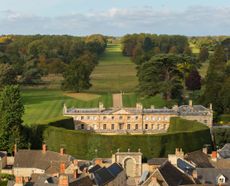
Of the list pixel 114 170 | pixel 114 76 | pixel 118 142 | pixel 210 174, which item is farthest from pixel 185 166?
pixel 114 76

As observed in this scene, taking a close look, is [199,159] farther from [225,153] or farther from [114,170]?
[114,170]

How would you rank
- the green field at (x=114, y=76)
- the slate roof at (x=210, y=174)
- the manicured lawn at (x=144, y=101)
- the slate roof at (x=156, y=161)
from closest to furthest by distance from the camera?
1. the slate roof at (x=210, y=174)
2. the slate roof at (x=156, y=161)
3. the manicured lawn at (x=144, y=101)
4. the green field at (x=114, y=76)

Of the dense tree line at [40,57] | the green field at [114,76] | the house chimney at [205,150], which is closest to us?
the house chimney at [205,150]

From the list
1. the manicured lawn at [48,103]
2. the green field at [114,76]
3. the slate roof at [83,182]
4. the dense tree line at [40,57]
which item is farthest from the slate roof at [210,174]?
the green field at [114,76]

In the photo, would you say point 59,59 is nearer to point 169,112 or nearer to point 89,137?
point 169,112

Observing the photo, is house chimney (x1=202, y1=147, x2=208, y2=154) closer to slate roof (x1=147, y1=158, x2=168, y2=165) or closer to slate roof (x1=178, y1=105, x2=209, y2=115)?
slate roof (x1=147, y1=158, x2=168, y2=165)

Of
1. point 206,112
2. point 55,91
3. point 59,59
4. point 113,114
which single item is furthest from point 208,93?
point 59,59

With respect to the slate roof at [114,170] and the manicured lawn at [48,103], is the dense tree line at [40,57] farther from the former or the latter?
the slate roof at [114,170]
